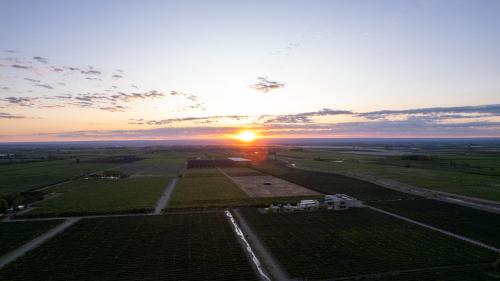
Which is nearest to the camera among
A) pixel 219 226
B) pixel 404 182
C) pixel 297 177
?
pixel 219 226

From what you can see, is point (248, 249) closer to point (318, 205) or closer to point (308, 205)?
point (308, 205)

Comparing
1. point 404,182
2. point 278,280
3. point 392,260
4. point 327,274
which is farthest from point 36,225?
point 404,182

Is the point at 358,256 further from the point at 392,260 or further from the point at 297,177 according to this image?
the point at 297,177

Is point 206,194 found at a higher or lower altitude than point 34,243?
lower

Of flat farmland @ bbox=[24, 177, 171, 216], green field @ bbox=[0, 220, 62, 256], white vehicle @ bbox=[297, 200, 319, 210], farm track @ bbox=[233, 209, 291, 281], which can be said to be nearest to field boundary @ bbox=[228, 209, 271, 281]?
farm track @ bbox=[233, 209, 291, 281]

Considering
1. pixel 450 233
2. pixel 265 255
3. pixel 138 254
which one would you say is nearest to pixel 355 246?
pixel 265 255

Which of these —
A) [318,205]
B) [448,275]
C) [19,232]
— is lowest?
[318,205]
